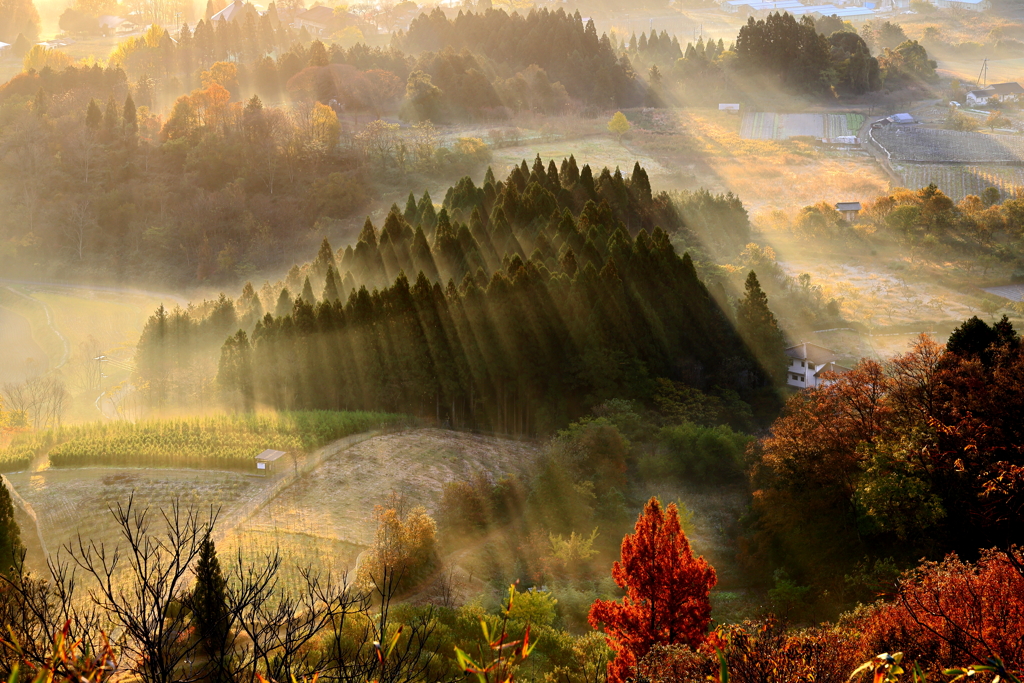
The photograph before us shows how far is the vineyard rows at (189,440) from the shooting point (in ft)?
81.5

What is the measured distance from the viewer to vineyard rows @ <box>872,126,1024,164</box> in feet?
266

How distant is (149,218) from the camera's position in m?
63.4

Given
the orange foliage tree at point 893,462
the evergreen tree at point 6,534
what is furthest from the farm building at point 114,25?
the orange foliage tree at point 893,462

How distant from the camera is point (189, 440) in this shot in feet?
84.7

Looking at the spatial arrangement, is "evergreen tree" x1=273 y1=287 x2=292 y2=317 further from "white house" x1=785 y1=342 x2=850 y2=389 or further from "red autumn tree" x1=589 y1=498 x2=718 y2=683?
"red autumn tree" x1=589 y1=498 x2=718 y2=683

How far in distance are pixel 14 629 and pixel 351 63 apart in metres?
88.9

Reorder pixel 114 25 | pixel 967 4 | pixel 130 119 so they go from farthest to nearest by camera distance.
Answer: pixel 967 4 → pixel 114 25 → pixel 130 119

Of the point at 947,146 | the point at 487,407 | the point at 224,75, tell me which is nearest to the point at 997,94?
the point at 947,146

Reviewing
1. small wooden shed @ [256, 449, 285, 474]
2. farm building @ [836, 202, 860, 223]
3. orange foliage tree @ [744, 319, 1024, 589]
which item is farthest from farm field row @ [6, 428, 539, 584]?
farm building @ [836, 202, 860, 223]

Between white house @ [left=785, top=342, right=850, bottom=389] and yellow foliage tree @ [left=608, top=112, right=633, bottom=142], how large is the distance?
54.7 m

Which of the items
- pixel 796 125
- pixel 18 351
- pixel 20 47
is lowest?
pixel 18 351

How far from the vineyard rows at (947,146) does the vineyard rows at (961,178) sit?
2.01 m

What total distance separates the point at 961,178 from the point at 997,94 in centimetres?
3696

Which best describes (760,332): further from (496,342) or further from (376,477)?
(376,477)
